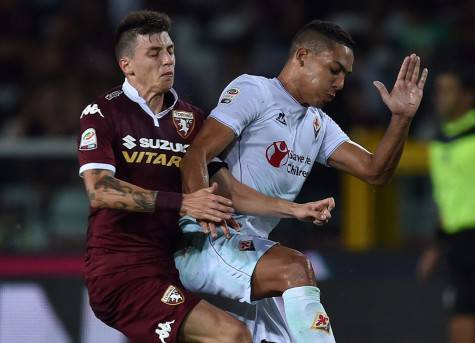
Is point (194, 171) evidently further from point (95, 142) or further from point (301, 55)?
point (301, 55)

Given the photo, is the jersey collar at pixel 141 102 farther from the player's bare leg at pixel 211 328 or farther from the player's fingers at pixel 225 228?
the player's bare leg at pixel 211 328

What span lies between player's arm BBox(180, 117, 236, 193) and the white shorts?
34cm

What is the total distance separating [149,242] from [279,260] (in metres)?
0.65

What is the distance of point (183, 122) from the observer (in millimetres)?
5227

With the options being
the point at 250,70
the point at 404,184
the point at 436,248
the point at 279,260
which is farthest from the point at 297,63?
the point at 250,70

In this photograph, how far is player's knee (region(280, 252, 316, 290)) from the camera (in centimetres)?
473

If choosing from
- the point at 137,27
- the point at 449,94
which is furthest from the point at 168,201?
the point at 449,94

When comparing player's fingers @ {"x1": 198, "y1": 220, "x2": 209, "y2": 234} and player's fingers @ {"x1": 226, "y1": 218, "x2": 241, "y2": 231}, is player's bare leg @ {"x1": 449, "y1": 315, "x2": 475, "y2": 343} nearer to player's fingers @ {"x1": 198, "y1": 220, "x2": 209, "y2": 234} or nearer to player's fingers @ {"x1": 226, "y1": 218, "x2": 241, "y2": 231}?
player's fingers @ {"x1": 226, "y1": 218, "x2": 241, "y2": 231}

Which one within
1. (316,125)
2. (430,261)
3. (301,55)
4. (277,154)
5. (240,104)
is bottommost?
(430,261)

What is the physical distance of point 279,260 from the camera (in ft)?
15.8

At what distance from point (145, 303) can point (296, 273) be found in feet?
2.37

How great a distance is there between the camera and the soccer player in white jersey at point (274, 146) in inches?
193

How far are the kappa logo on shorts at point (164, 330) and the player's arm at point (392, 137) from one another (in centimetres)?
120

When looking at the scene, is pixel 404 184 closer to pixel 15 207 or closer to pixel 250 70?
pixel 250 70
